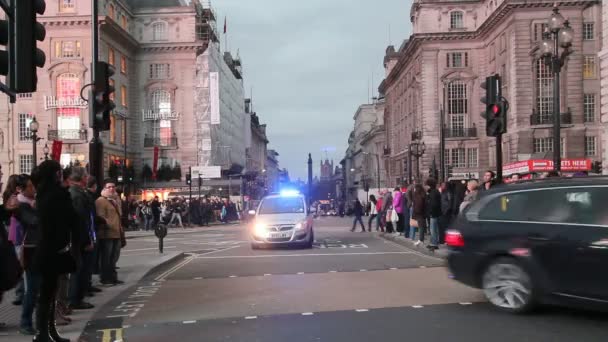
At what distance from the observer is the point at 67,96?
2277 inches

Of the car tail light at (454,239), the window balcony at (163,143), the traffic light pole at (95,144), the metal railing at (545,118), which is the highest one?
the metal railing at (545,118)

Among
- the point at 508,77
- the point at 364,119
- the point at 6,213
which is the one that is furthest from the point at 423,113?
the point at 364,119

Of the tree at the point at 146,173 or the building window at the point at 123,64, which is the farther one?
the tree at the point at 146,173

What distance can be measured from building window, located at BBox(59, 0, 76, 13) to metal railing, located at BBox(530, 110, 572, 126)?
4155cm

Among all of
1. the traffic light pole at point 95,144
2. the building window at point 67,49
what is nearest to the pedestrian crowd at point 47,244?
the traffic light pole at point 95,144

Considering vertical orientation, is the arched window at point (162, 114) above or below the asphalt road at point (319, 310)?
above

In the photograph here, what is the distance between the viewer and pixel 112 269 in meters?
11.8

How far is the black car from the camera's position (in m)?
7.25

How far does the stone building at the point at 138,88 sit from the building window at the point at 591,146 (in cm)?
3586

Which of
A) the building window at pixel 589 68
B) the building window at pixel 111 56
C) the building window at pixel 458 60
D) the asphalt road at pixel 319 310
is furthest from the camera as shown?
the building window at pixel 458 60

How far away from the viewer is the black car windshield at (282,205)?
797 inches

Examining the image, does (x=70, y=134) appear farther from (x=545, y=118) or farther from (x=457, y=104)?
(x=545, y=118)

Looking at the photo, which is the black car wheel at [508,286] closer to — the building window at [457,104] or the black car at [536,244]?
the black car at [536,244]

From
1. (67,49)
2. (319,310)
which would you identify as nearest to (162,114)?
(67,49)
